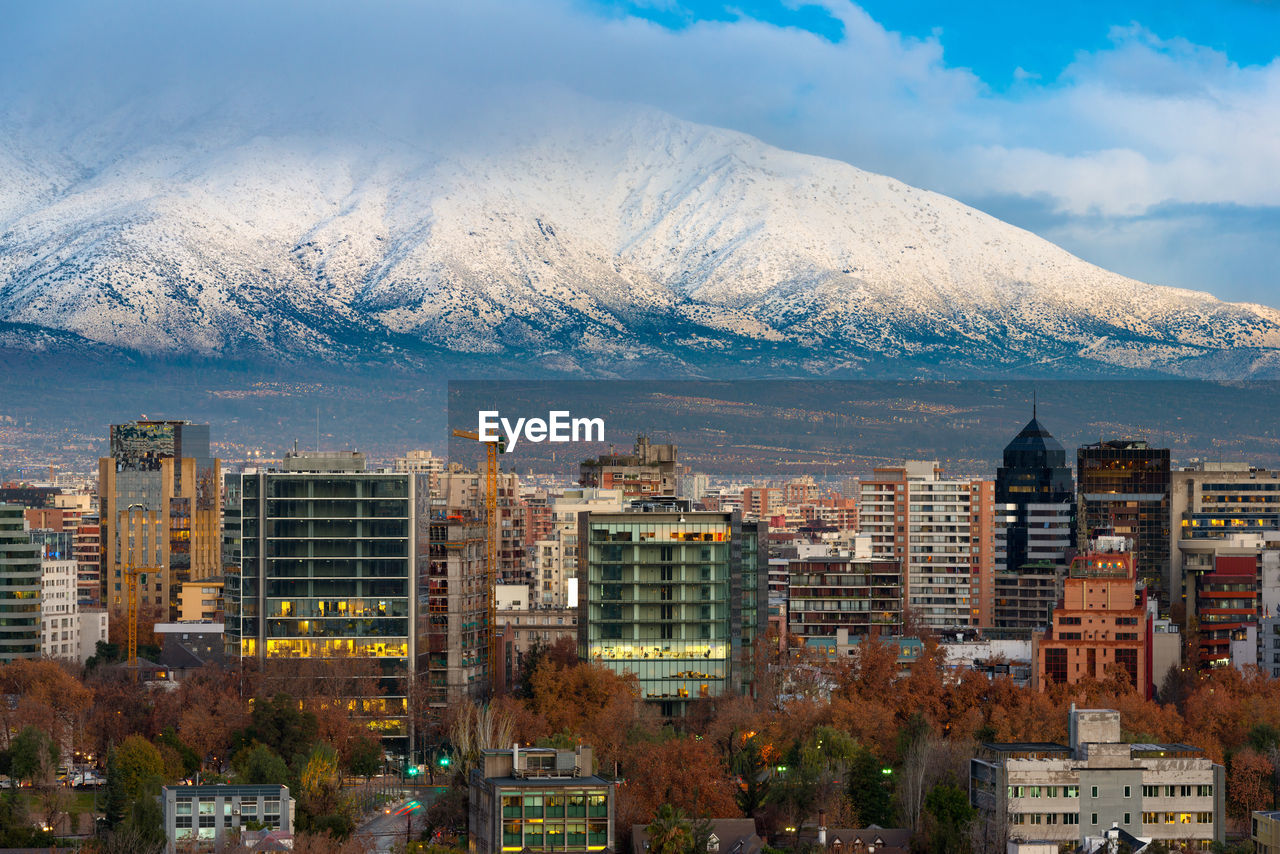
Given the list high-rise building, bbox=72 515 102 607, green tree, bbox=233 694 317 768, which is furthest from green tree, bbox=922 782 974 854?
high-rise building, bbox=72 515 102 607

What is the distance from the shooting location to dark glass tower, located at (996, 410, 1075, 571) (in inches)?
7023

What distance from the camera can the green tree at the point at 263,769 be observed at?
8725 cm

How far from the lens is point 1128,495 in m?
176

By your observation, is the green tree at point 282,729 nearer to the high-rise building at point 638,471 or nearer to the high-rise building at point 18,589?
the high-rise building at point 18,589

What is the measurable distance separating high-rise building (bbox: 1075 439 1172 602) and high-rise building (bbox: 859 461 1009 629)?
23.6 feet

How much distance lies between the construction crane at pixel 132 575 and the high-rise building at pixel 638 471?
33.1 metres

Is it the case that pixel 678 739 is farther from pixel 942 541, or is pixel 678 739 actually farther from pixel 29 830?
pixel 942 541

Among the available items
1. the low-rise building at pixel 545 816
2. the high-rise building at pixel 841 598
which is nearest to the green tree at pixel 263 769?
the low-rise building at pixel 545 816

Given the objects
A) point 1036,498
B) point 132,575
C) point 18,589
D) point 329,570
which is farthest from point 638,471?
point 329,570

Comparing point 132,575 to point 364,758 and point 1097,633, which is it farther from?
point 1097,633

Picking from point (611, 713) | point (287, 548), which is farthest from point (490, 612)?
point (611, 713)

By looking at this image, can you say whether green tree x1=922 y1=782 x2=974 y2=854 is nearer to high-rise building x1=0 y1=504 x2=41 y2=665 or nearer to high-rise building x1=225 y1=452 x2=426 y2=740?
high-rise building x1=225 y1=452 x2=426 y2=740

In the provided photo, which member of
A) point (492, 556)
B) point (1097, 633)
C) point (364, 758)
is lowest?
point (364, 758)

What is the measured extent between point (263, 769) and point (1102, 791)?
30.1m
